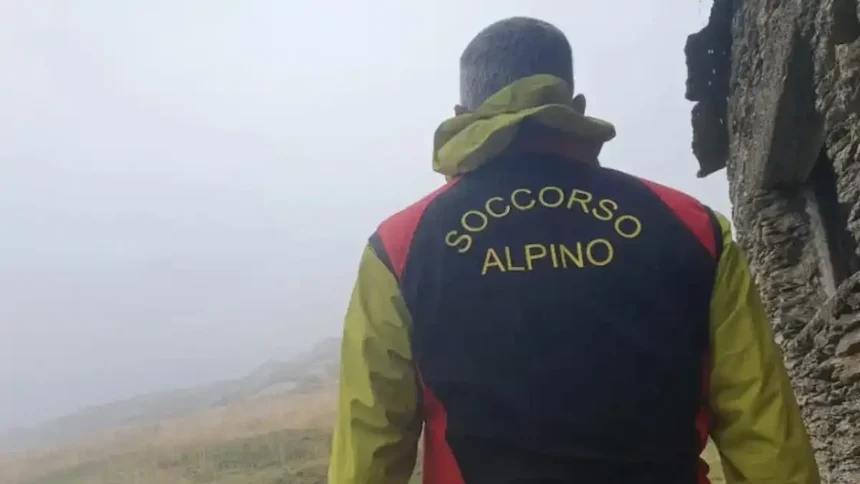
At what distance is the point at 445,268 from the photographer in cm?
135

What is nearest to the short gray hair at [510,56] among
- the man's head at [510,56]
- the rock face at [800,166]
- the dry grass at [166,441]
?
the man's head at [510,56]

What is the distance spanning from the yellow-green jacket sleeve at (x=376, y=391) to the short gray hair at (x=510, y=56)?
469 mm

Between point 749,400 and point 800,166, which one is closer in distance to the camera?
point 749,400

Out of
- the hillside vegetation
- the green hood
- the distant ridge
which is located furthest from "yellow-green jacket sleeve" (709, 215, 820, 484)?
the distant ridge

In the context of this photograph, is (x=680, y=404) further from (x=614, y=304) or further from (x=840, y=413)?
(x=840, y=413)

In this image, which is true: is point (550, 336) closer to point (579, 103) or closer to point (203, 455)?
point (579, 103)

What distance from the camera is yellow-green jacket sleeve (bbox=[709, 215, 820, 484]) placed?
4.20ft

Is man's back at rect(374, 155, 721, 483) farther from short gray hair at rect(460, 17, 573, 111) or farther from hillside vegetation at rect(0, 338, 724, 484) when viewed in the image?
hillside vegetation at rect(0, 338, 724, 484)

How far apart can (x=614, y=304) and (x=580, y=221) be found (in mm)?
185

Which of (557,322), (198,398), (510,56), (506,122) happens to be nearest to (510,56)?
(510,56)

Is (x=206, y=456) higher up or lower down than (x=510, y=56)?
lower down

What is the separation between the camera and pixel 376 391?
1.31 m

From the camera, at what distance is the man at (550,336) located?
4.06 feet

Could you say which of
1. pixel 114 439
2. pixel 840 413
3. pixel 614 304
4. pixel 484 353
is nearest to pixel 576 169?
pixel 614 304
